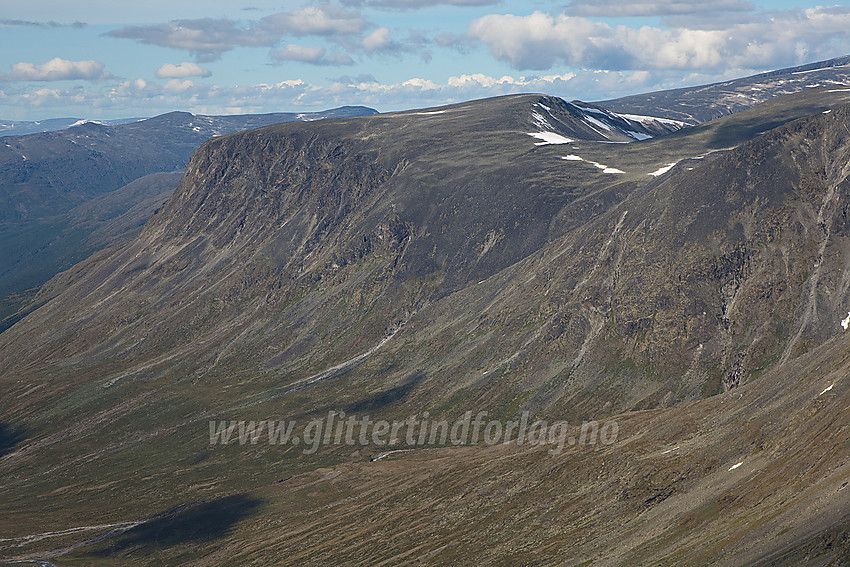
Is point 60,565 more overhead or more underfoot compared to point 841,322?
more underfoot

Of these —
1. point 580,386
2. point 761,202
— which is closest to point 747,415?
point 580,386

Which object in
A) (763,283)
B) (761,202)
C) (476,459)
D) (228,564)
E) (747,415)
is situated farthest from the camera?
(761,202)

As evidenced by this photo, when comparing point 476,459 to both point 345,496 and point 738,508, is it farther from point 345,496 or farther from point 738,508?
point 738,508

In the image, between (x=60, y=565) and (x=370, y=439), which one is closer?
(x=60, y=565)

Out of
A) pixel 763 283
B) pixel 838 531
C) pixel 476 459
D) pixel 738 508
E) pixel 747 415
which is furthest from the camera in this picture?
pixel 763 283

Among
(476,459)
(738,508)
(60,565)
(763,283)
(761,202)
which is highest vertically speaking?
(761,202)

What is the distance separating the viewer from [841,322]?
525 ft

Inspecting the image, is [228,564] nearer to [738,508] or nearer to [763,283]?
[738,508]

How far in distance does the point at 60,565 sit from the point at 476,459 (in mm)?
83054

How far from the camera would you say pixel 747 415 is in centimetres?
11162

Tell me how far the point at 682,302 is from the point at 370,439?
86.7 meters

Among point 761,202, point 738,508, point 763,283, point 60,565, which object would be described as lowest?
point 60,565

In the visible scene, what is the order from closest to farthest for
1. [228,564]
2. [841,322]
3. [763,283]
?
[228,564] → [841,322] → [763,283]

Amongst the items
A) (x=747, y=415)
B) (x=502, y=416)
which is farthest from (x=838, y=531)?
(x=502, y=416)
